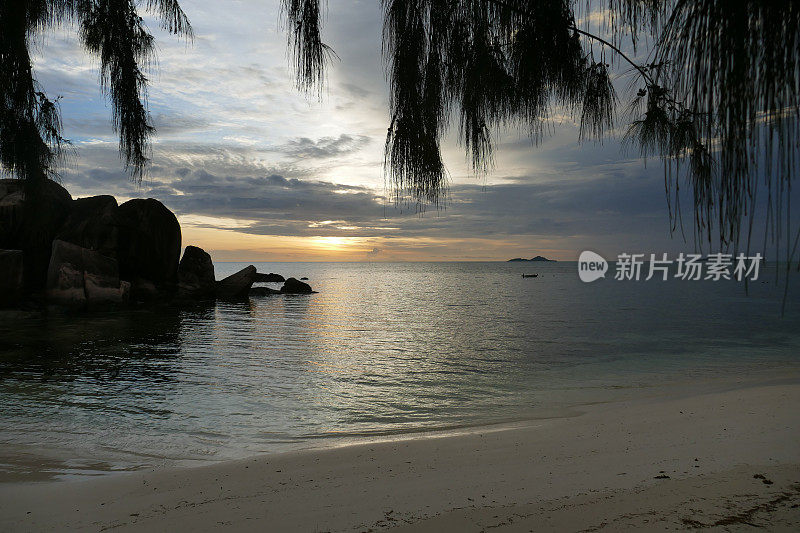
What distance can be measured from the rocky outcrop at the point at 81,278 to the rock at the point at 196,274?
7398 millimetres

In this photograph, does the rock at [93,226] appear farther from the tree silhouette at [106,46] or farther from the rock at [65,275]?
the tree silhouette at [106,46]

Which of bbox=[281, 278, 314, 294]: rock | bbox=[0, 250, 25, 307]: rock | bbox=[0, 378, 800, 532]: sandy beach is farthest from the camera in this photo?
bbox=[281, 278, 314, 294]: rock

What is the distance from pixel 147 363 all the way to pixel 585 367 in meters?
13.5

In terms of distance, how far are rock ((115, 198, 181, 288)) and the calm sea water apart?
16.2ft

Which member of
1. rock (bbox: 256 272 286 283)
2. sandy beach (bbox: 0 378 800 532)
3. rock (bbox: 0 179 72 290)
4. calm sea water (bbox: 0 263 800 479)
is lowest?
calm sea water (bbox: 0 263 800 479)

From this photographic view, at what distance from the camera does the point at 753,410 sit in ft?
24.6

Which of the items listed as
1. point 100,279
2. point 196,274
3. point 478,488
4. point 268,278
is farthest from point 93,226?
point 268,278

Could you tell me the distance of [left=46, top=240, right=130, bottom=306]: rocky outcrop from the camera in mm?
23844

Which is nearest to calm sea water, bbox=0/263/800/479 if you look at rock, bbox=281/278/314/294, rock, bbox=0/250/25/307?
rock, bbox=0/250/25/307

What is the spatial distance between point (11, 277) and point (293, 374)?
17345mm

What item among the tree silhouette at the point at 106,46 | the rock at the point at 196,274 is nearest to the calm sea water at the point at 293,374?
the tree silhouette at the point at 106,46

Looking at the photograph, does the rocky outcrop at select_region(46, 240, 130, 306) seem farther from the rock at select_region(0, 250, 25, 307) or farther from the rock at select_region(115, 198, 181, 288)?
the rock at select_region(115, 198, 181, 288)

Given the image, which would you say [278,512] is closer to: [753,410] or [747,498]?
[747,498]

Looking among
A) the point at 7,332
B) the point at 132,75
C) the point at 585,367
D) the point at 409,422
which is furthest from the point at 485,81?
the point at 7,332
